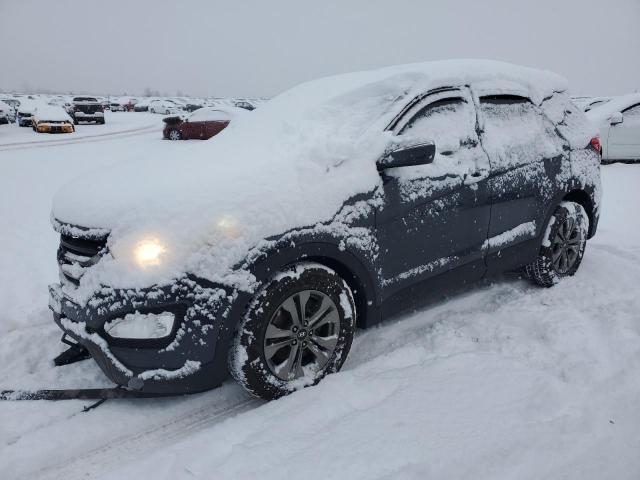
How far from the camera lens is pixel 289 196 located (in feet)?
8.12

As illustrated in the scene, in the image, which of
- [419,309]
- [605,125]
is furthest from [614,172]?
[419,309]

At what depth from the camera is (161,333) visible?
2262 mm

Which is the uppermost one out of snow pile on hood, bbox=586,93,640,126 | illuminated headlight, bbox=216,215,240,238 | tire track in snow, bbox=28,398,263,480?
snow pile on hood, bbox=586,93,640,126

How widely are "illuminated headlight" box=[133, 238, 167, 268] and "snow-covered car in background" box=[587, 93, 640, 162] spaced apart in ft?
37.1

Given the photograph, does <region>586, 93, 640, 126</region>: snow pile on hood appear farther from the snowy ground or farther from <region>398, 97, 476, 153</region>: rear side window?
<region>398, 97, 476, 153</region>: rear side window

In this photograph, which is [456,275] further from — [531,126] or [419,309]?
[531,126]

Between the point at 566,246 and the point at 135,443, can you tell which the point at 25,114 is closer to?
the point at 135,443

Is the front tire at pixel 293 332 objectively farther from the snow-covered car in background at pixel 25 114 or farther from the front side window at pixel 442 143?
the snow-covered car in background at pixel 25 114

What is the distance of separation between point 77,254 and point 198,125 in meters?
17.2

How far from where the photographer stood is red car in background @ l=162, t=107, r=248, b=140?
18.6 meters

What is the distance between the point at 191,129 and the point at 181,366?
17774 mm

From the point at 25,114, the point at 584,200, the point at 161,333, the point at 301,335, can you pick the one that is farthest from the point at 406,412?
the point at 25,114

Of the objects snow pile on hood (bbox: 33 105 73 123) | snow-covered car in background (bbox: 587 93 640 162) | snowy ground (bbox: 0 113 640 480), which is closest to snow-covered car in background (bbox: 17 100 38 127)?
snow pile on hood (bbox: 33 105 73 123)

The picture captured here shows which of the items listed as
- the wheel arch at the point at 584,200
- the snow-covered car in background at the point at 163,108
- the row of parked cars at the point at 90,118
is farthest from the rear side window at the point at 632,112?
the snow-covered car in background at the point at 163,108
